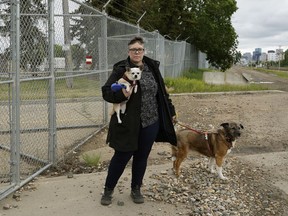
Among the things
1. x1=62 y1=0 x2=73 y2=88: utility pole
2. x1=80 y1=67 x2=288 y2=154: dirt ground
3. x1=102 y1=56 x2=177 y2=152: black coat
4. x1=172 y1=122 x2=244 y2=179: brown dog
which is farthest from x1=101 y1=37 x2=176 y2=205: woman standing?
x1=80 y1=67 x2=288 y2=154: dirt ground

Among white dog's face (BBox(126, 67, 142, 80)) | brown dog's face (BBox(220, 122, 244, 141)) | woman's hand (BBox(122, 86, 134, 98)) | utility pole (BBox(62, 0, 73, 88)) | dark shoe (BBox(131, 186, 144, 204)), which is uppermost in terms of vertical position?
utility pole (BBox(62, 0, 73, 88))

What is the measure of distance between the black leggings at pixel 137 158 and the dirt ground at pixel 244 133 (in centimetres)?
35

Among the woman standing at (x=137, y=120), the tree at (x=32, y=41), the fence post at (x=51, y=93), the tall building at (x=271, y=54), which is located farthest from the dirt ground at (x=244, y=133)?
the tall building at (x=271, y=54)

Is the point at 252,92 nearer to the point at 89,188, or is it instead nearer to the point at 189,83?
the point at 189,83

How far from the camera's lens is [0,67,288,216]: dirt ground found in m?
6.01

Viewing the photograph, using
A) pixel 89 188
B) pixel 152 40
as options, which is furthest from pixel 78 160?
pixel 152 40

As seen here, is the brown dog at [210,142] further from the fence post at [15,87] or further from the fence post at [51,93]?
the fence post at [15,87]

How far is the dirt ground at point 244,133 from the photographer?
6.01 meters

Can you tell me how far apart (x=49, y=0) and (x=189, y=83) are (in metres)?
12.2

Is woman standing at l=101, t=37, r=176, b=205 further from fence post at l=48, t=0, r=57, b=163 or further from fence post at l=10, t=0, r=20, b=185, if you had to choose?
fence post at l=48, t=0, r=57, b=163

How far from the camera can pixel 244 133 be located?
867 centimetres

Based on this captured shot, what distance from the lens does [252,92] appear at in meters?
16.7

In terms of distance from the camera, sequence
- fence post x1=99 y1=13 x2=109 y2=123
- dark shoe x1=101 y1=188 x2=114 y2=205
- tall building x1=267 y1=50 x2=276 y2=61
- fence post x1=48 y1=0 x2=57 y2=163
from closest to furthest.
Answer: dark shoe x1=101 y1=188 x2=114 y2=205, fence post x1=48 y1=0 x2=57 y2=163, fence post x1=99 y1=13 x2=109 y2=123, tall building x1=267 y1=50 x2=276 y2=61

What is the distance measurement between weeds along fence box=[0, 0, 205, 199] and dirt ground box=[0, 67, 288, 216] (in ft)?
1.41
